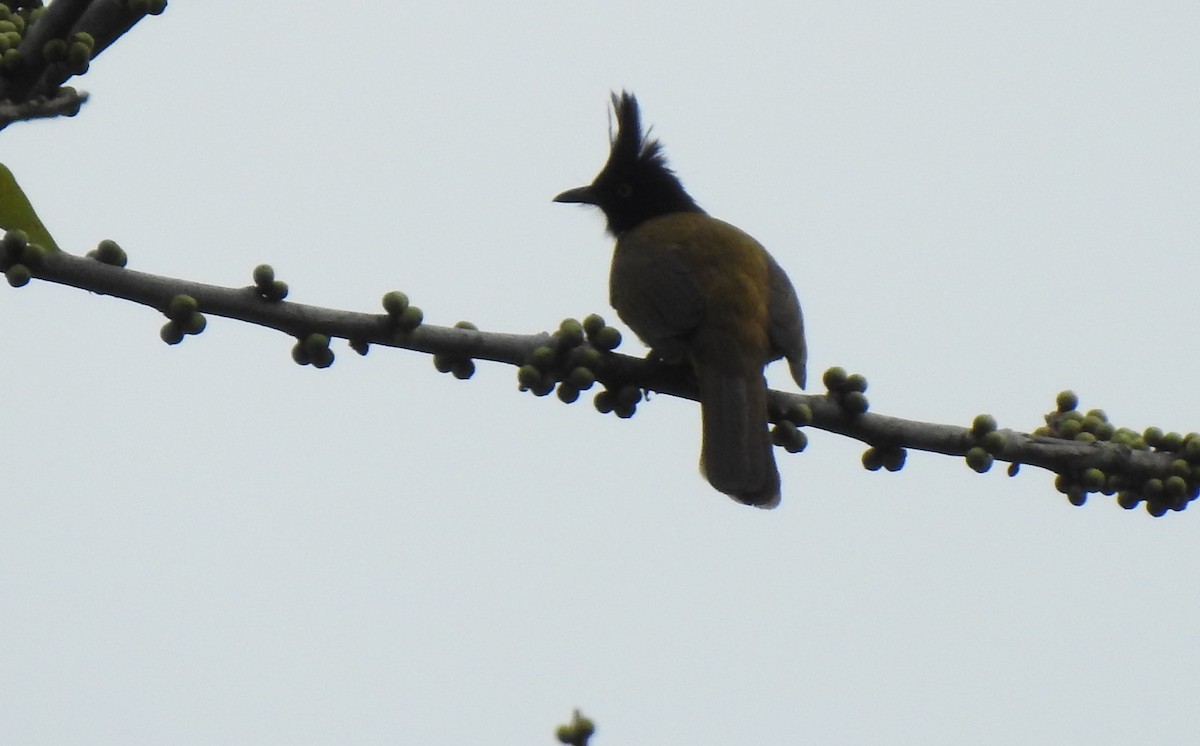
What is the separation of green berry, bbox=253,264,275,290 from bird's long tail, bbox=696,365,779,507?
1.53m

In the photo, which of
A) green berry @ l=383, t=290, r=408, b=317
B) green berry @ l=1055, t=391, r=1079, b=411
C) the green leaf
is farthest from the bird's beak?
the green leaf

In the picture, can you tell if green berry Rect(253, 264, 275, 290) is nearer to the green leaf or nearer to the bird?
the green leaf

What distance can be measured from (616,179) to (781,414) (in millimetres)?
2622

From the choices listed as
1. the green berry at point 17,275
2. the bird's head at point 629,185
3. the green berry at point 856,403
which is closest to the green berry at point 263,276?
the green berry at point 17,275

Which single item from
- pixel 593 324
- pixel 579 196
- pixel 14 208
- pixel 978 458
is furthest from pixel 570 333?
pixel 579 196

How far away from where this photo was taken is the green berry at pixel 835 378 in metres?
3.56

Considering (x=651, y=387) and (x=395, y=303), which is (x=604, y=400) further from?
(x=395, y=303)

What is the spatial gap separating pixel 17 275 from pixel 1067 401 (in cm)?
279

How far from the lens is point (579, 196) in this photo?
629 centimetres

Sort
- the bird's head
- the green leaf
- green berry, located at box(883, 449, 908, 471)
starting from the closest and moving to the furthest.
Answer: the green leaf
green berry, located at box(883, 449, 908, 471)
the bird's head

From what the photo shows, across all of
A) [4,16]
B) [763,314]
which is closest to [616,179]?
[763,314]

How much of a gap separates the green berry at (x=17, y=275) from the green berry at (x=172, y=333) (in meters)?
0.30

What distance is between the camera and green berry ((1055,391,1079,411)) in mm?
4070

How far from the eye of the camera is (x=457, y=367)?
10.6ft
